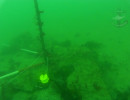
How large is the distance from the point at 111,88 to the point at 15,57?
148 inches

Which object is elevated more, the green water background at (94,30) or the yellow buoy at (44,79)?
the green water background at (94,30)

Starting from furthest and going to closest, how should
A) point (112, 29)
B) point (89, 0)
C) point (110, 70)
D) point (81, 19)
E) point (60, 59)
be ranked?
point (89, 0), point (81, 19), point (112, 29), point (60, 59), point (110, 70)

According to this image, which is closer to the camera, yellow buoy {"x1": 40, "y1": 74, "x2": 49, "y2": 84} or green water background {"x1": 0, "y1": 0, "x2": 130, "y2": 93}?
yellow buoy {"x1": 40, "y1": 74, "x2": 49, "y2": 84}

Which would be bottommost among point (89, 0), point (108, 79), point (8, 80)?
point (8, 80)

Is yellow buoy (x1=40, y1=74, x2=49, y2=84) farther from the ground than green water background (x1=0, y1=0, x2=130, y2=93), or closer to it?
closer to it

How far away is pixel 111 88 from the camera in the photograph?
3846 mm

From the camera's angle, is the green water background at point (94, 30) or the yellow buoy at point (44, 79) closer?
the yellow buoy at point (44, 79)

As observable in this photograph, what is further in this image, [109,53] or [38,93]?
[109,53]

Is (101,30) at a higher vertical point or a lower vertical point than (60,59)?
higher

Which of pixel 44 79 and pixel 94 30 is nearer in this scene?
pixel 44 79

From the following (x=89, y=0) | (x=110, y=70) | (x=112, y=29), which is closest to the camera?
(x=110, y=70)

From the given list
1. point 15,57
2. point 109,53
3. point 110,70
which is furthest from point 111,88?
point 15,57

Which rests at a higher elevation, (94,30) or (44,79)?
(94,30)

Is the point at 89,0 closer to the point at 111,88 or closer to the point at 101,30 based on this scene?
the point at 101,30
